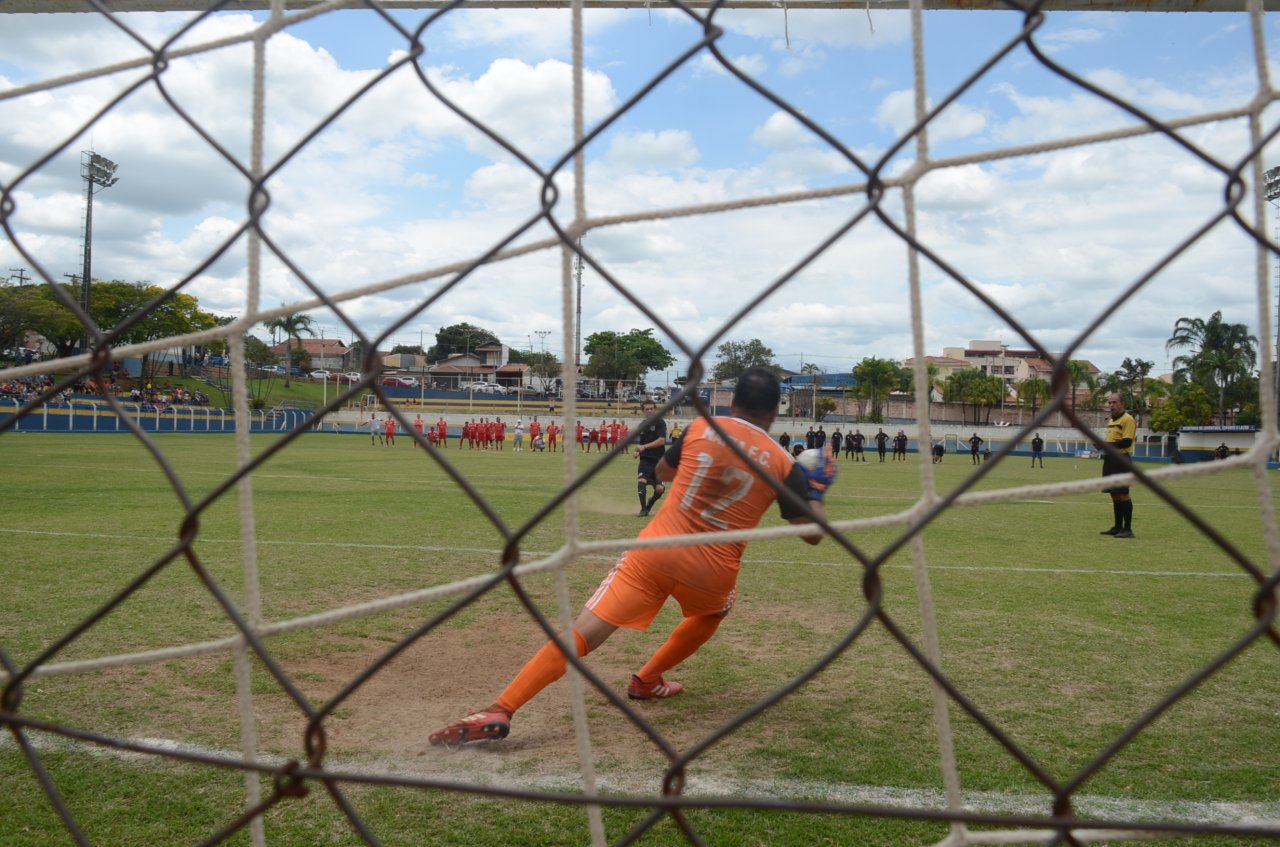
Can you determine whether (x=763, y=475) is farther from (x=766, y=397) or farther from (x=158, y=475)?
(x=158, y=475)

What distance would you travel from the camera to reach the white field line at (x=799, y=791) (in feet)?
9.58

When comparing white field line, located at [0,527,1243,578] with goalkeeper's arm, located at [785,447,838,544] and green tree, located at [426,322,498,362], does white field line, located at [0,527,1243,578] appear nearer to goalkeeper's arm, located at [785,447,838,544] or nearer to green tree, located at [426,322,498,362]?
goalkeeper's arm, located at [785,447,838,544]

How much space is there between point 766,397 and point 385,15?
2591mm

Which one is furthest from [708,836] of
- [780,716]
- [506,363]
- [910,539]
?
[506,363]

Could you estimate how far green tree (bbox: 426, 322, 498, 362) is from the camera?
97.4 metres

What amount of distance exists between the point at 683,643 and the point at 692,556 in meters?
0.57

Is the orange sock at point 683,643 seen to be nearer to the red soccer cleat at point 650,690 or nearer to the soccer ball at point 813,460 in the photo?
the red soccer cleat at point 650,690

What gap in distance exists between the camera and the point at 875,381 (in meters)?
66.2

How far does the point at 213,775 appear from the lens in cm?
309

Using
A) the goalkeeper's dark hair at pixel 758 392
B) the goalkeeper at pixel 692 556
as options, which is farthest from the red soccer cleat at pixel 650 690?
the goalkeeper's dark hair at pixel 758 392

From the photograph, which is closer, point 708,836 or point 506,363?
point 708,836

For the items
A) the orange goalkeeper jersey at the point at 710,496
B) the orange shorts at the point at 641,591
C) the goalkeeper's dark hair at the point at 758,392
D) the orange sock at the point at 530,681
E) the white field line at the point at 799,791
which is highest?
the goalkeeper's dark hair at the point at 758,392

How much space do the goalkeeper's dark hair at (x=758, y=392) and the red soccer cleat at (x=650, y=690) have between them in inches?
55.4

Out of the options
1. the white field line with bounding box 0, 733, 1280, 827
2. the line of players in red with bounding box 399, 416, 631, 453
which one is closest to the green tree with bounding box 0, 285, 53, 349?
the line of players in red with bounding box 399, 416, 631, 453
